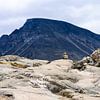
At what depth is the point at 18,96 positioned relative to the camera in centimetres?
2992

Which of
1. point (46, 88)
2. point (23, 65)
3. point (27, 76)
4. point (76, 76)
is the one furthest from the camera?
point (23, 65)

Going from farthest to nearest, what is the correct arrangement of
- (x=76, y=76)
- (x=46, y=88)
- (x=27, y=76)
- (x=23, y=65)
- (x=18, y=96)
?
(x=23, y=65) < (x=76, y=76) < (x=27, y=76) < (x=46, y=88) < (x=18, y=96)

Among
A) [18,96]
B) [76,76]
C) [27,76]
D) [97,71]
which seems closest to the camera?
[18,96]

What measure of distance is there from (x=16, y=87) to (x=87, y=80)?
9.50 m

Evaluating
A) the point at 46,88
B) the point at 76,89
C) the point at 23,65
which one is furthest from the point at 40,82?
the point at 23,65

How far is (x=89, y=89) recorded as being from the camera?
36.0m

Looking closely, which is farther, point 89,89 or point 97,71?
point 97,71

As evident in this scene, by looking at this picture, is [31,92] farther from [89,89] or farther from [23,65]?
[23,65]

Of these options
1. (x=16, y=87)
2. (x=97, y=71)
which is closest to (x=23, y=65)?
(x=97, y=71)

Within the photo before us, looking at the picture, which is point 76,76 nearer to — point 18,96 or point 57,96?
point 57,96

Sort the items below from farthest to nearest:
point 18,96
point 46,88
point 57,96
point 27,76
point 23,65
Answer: point 23,65 < point 27,76 < point 46,88 < point 57,96 < point 18,96

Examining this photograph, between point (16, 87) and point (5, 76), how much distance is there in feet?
18.1

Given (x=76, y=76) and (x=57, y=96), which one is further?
(x=76, y=76)

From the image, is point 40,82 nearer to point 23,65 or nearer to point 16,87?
point 16,87
